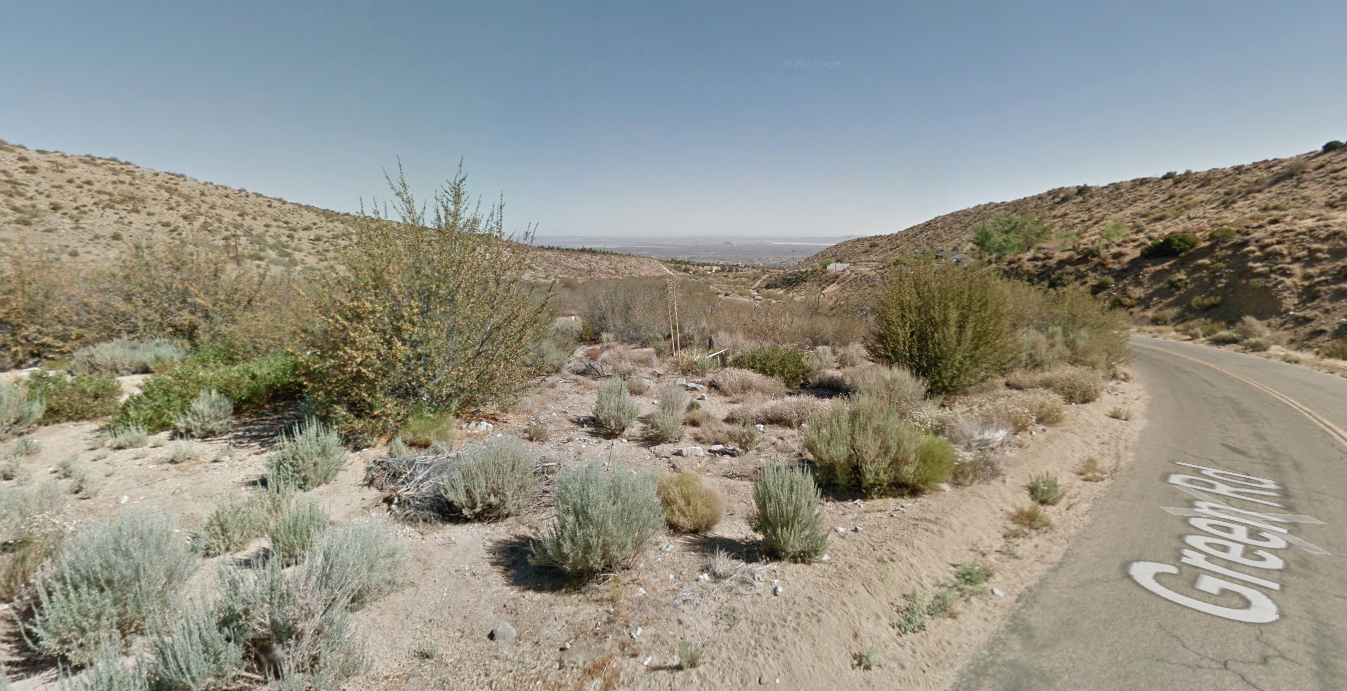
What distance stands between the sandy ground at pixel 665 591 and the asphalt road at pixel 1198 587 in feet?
0.90

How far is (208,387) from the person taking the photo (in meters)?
7.28

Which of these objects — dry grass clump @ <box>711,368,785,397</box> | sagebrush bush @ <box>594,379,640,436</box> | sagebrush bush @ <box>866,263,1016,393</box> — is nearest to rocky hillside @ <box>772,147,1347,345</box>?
A: sagebrush bush @ <box>866,263,1016,393</box>

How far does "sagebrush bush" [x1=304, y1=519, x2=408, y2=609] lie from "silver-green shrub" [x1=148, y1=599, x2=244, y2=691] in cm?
48

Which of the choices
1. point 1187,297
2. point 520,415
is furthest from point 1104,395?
point 1187,297

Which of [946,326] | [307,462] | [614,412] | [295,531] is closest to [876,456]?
[614,412]

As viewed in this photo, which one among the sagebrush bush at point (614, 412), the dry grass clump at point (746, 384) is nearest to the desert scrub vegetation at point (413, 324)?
the sagebrush bush at point (614, 412)

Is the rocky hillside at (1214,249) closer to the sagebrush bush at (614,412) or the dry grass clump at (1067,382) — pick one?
the dry grass clump at (1067,382)

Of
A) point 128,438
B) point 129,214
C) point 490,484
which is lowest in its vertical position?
point 128,438

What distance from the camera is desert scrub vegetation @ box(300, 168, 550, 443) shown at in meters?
6.48

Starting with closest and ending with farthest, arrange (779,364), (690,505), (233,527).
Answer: (233,527) < (690,505) < (779,364)

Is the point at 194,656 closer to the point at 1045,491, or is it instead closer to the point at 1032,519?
the point at 1032,519

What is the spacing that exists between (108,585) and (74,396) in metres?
6.27

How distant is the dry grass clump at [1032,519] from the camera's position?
535cm

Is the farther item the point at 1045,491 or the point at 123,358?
the point at 123,358
